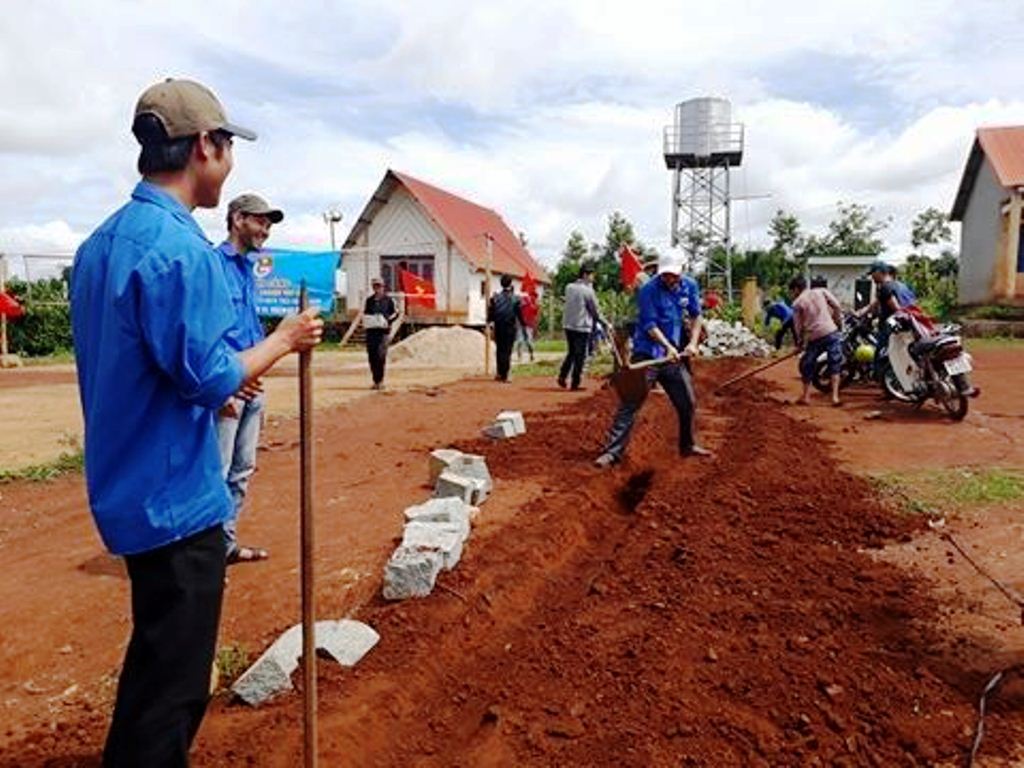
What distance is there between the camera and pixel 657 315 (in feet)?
23.6

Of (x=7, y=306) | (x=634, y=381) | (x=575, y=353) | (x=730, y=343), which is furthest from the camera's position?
(x=730, y=343)

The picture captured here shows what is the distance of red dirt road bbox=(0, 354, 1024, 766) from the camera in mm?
2887

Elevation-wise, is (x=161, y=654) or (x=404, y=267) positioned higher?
(x=404, y=267)

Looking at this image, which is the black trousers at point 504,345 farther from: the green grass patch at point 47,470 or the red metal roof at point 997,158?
the red metal roof at point 997,158

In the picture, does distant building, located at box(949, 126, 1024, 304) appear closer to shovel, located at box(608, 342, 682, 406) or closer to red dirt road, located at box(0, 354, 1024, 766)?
shovel, located at box(608, 342, 682, 406)

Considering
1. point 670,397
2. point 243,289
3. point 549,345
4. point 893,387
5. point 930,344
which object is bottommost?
point 549,345

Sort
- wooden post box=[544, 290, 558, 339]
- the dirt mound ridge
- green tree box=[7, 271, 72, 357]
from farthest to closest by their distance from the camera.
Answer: wooden post box=[544, 290, 558, 339] < green tree box=[7, 271, 72, 357] < the dirt mound ridge

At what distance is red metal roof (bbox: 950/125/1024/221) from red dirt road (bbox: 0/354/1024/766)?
21.2 m

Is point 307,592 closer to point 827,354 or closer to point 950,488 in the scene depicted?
point 950,488

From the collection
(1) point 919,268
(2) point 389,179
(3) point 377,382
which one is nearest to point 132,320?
(3) point 377,382

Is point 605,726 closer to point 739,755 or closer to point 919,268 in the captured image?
point 739,755

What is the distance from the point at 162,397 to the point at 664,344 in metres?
5.48

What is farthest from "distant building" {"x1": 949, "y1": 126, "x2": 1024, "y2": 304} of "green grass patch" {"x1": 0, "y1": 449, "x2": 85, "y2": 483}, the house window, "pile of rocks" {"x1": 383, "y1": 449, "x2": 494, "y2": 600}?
"green grass patch" {"x1": 0, "y1": 449, "x2": 85, "y2": 483}

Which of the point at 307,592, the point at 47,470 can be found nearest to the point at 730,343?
the point at 47,470
